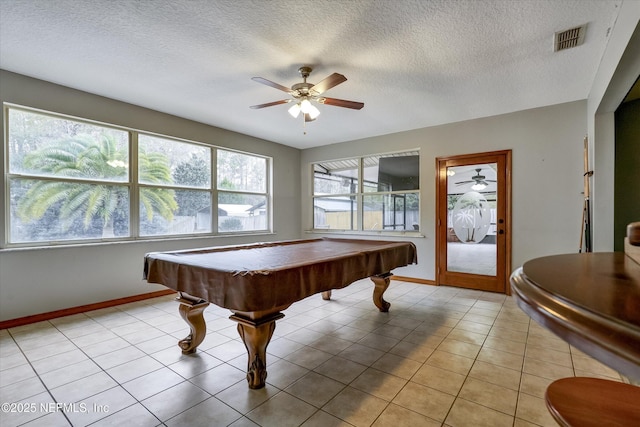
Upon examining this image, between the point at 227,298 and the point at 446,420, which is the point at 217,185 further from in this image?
the point at 446,420

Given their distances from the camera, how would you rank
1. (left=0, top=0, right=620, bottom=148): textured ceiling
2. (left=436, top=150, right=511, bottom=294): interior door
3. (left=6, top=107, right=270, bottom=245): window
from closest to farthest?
(left=0, top=0, right=620, bottom=148): textured ceiling → (left=6, top=107, right=270, bottom=245): window → (left=436, top=150, right=511, bottom=294): interior door

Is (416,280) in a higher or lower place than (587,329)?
lower

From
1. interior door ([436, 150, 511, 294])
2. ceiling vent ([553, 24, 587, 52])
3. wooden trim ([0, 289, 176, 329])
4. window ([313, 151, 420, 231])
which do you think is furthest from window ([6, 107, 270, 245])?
ceiling vent ([553, 24, 587, 52])

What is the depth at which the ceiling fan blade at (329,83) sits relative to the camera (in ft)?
8.42

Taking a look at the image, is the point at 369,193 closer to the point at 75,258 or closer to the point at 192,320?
the point at 192,320

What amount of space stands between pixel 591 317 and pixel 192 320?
2.66 m

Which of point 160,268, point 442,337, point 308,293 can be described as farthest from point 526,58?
point 160,268

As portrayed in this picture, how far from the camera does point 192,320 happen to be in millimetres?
2486

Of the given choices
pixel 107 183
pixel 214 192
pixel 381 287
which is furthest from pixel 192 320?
pixel 214 192

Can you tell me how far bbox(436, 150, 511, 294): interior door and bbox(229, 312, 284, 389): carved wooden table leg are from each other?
12.1 feet

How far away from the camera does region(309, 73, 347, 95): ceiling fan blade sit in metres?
2.57

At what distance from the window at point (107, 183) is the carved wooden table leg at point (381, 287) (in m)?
2.97

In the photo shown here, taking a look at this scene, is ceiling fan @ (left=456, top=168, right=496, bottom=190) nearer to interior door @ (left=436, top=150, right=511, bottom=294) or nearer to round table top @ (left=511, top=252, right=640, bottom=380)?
interior door @ (left=436, top=150, right=511, bottom=294)

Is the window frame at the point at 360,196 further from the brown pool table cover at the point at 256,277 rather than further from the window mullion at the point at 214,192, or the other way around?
the brown pool table cover at the point at 256,277
